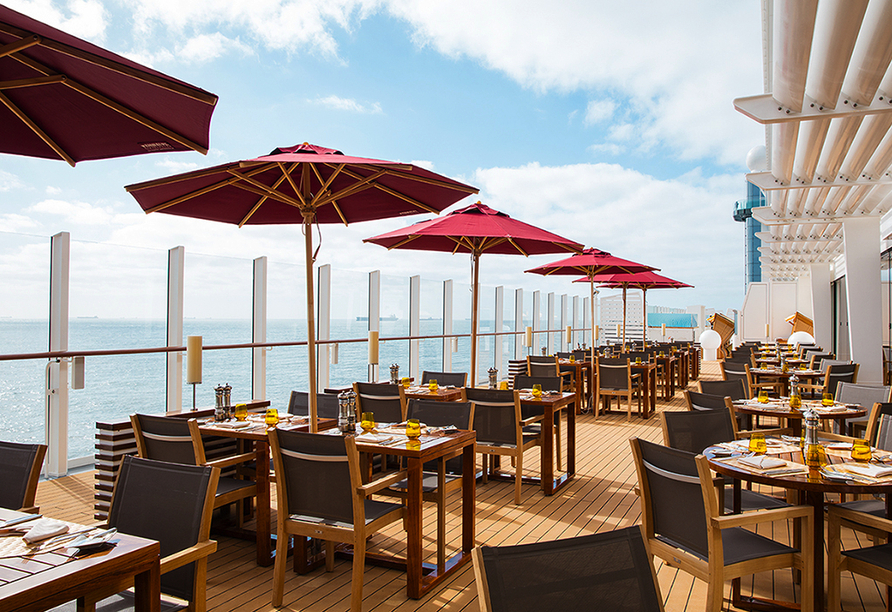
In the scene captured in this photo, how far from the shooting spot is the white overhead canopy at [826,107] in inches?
133

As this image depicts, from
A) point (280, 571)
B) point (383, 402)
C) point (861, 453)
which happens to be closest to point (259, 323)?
point (383, 402)

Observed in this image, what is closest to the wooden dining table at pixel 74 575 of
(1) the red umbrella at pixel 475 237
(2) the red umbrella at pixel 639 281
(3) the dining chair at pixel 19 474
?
(3) the dining chair at pixel 19 474

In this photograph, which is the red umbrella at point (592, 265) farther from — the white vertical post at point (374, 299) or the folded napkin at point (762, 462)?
the folded napkin at point (762, 462)

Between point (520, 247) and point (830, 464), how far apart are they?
3960mm

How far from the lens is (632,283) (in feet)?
41.2

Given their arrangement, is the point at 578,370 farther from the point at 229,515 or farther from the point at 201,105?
the point at 201,105

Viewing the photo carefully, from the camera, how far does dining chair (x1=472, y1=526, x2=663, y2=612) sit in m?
1.39

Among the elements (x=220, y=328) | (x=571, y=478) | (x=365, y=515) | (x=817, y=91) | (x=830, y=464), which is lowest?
(x=571, y=478)

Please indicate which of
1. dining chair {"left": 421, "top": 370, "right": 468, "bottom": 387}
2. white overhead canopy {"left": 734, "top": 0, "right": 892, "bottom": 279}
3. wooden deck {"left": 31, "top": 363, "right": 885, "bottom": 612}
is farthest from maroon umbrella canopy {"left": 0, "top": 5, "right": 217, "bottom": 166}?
dining chair {"left": 421, "top": 370, "right": 468, "bottom": 387}

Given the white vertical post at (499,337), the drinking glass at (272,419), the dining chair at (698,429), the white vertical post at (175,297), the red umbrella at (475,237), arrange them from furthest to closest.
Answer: the white vertical post at (499,337) → the white vertical post at (175,297) → the red umbrella at (475,237) → the drinking glass at (272,419) → the dining chair at (698,429)

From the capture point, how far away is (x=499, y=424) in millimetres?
4668

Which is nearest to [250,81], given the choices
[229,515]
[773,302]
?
[229,515]

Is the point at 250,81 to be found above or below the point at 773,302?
above

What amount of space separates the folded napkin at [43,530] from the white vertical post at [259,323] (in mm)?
5132
